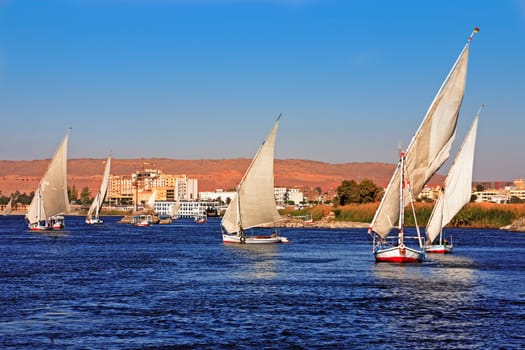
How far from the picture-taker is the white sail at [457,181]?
2726 inches

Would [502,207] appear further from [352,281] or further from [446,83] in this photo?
[352,281]

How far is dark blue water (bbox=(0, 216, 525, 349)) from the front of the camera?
27234 millimetres

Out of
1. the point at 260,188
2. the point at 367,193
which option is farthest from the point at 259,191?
the point at 367,193

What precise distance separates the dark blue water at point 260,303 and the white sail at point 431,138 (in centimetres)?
321

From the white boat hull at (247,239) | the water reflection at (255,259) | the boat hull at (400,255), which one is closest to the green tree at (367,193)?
the white boat hull at (247,239)

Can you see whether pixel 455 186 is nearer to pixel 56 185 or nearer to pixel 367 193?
pixel 56 185

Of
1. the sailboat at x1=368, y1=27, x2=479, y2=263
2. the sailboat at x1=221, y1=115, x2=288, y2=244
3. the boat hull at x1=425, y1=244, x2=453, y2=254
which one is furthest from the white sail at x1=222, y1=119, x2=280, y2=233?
the sailboat at x1=368, y1=27, x2=479, y2=263

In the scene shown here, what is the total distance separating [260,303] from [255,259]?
2445 centimetres

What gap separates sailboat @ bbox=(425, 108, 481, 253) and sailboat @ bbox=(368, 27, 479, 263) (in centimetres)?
1517

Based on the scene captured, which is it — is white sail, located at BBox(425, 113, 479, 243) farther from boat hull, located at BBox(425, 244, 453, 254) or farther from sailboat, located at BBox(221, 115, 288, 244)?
sailboat, located at BBox(221, 115, 288, 244)

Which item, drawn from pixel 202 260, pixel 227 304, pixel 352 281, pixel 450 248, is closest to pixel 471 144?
pixel 450 248

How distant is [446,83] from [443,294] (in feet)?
60.4

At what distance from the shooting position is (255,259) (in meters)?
60.1

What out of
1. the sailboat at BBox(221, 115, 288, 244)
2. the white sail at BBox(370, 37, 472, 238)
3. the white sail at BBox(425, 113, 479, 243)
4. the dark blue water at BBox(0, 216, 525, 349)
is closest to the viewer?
the dark blue water at BBox(0, 216, 525, 349)
